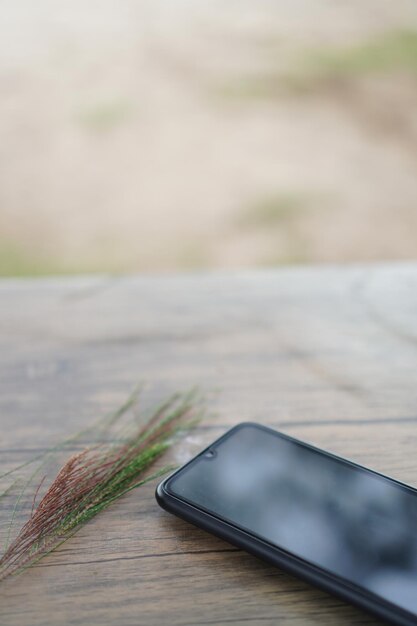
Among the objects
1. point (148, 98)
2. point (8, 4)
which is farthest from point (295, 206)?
point (8, 4)

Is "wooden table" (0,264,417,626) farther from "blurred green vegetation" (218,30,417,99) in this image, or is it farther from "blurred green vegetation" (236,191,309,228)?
"blurred green vegetation" (218,30,417,99)

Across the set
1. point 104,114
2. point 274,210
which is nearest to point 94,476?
point 274,210

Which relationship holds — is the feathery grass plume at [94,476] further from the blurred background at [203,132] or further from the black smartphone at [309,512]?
the blurred background at [203,132]

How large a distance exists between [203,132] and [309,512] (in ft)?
5.86

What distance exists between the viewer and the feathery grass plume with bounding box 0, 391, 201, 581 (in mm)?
470

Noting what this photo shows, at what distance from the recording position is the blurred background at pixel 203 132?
79.1 inches

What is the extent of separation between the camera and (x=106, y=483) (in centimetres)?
52

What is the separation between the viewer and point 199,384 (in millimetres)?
665

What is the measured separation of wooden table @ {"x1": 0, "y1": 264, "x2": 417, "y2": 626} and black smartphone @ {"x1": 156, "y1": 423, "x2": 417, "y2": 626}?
0.02 m

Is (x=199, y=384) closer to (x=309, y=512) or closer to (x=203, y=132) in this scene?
(x=309, y=512)

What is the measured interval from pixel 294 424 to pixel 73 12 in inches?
69.9

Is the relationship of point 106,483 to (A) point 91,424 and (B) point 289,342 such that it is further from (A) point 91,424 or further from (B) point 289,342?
(B) point 289,342

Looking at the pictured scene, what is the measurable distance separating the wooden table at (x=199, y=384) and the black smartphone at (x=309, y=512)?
0.05 feet

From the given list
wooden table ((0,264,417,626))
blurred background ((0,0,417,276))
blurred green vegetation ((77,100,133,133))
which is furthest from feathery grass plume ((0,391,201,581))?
blurred green vegetation ((77,100,133,133))
